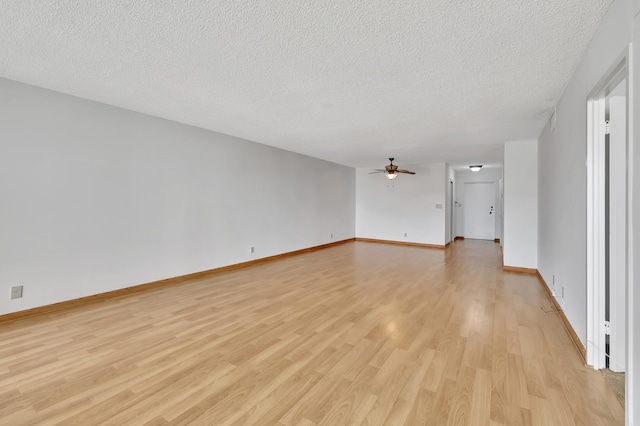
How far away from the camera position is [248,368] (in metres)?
2.05

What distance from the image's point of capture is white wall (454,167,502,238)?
30.5 ft

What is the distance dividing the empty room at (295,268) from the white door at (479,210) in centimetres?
496

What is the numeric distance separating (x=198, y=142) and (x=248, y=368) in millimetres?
3723

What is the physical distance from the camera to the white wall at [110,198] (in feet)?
9.61

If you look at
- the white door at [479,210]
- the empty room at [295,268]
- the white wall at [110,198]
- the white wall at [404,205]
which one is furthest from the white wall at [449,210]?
the white wall at [110,198]

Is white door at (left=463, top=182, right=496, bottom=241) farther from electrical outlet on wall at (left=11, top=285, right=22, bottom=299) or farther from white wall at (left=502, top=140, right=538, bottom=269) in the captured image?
electrical outlet on wall at (left=11, top=285, right=22, bottom=299)

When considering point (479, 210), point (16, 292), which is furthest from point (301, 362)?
point (479, 210)

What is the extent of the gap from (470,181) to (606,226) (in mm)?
8531

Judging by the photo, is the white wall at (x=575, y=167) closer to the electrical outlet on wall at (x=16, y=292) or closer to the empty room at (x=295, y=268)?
the empty room at (x=295, y=268)

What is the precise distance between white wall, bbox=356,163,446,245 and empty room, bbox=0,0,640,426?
281 cm

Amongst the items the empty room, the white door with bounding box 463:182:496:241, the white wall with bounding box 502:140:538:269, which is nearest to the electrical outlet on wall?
the empty room

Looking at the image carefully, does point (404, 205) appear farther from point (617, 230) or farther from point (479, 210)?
point (617, 230)

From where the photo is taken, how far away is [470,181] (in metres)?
9.88

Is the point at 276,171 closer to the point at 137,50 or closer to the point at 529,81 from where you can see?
the point at 137,50
